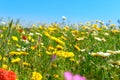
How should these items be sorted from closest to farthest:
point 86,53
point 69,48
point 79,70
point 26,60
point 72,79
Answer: point 72,79 < point 79,70 < point 26,60 < point 86,53 < point 69,48

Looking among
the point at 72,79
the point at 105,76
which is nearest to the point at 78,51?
the point at 105,76

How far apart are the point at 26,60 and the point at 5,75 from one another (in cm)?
210

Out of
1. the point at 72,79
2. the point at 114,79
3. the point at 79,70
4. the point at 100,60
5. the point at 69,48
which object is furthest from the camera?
the point at 69,48

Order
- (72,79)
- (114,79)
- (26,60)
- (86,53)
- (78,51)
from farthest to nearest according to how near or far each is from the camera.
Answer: (78,51) → (86,53) → (26,60) → (114,79) → (72,79)

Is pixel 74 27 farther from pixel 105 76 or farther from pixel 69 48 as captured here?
pixel 105 76

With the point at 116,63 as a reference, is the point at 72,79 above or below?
above

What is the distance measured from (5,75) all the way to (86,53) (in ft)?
9.20

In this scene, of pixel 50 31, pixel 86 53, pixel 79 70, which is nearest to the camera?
pixel 79 70

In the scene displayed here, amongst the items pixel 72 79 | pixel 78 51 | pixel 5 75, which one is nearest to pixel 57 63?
pixel 78 51

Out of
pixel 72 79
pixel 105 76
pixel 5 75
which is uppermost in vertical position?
pixel 72 79

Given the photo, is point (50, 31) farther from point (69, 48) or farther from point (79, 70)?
point (79, 70)

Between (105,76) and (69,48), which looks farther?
(69,48)

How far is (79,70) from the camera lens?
3535 mm

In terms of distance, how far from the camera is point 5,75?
178cm
